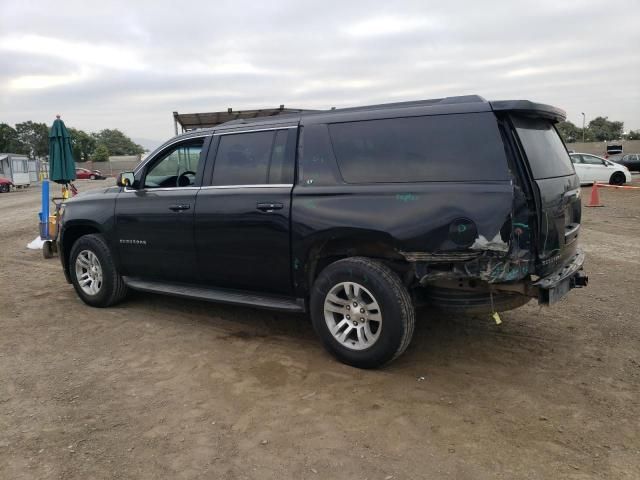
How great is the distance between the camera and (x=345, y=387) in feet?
12.4

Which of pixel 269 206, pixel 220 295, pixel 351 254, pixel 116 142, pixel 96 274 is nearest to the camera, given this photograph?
pixel 351 254

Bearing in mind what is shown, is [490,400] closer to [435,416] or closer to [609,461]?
[435,416]

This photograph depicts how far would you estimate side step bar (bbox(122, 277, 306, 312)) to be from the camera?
445 centimetres

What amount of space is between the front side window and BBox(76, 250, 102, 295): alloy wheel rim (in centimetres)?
107

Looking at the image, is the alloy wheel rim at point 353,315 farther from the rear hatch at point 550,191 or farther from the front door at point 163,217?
the front door at point 163,217

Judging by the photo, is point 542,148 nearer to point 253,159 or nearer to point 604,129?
point 253,159

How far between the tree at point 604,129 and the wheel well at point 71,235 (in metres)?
81.9

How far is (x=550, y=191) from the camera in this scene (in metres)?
3.71

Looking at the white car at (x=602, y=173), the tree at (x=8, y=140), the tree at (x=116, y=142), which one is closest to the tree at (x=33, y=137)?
the tree at (x=8, y=140)

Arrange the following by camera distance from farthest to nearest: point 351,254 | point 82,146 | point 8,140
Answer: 1. point 82,146
2. point 8,140
3. point 351,254

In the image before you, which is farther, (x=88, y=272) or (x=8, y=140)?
(x=8, y=140)

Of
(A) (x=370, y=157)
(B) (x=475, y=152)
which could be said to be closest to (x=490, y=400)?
(B) (x=475, y=152)

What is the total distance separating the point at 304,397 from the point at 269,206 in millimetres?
1585

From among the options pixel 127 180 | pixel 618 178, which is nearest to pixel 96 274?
pixel 127 180
